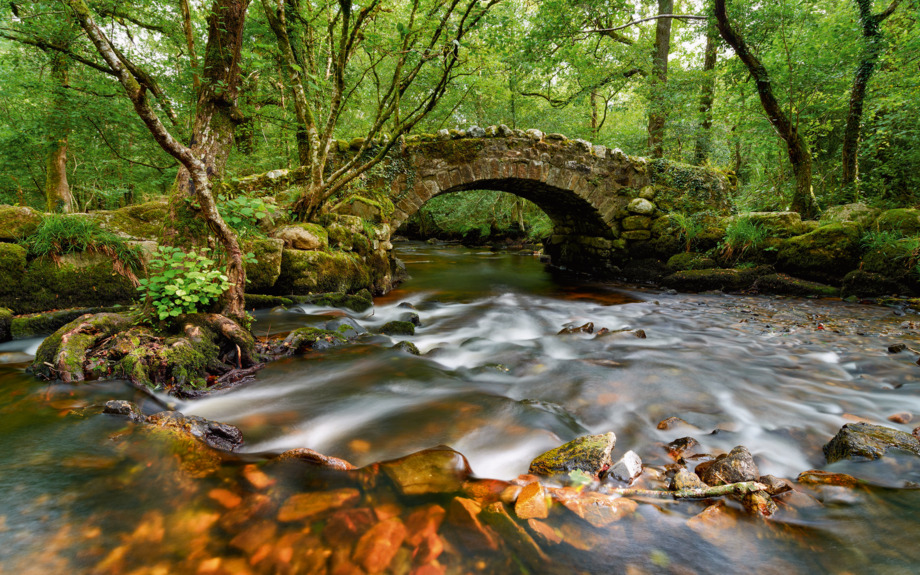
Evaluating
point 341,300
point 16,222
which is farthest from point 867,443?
point 16,222

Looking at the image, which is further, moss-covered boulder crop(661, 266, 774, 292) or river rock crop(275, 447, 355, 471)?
moss-covered boulder crop(661, 266, 774, 292)

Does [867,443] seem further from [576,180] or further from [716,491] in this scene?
[576,180]

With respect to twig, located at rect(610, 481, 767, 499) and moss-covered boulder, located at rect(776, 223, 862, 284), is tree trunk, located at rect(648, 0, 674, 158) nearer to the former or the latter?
moss-covered boulder, located at rect(776, 223, 862, 284)

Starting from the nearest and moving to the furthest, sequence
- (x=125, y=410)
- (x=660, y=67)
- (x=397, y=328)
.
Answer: (x=125, y=410), (x=397, y=328), (x=660, y=67)

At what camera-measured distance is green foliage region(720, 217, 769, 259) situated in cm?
708

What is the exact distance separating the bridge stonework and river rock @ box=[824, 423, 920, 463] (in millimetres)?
7198

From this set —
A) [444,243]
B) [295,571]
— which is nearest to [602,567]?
[295,571]

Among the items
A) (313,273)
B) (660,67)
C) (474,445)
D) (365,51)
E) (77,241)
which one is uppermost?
(660,67)

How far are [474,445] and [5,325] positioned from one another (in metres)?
4.44

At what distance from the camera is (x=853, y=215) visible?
673cm

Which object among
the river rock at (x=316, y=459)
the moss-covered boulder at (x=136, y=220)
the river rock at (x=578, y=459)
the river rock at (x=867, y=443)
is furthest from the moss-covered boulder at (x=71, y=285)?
the river rock at (x=867, y=443)

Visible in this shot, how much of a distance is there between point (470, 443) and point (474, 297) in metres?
5.56

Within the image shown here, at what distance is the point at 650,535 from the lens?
1462 millimetres

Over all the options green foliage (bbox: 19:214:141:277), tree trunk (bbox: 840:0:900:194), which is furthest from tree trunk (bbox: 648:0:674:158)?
green foliage (bbox: 19:214:141:277)
